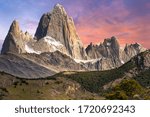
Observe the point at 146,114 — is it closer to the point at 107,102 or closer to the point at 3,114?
the point at 107,102

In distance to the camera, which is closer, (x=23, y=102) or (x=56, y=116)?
(x=56, y=116)

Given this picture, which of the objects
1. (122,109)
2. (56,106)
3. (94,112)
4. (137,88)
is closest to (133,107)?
(122,109)

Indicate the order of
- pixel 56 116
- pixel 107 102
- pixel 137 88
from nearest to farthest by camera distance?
pixel 56 116 < pixel 107 102 < pixel 137 88

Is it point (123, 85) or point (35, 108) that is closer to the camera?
point (35, 108)

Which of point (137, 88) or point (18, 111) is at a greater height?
point (137, 88)

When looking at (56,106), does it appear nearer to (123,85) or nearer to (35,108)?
(35,108)

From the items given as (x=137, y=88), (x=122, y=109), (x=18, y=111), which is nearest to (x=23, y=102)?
(x=18, y=111)

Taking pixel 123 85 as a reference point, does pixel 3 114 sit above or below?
below

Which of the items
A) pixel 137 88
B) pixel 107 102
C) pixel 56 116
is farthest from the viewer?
pixel 137 88
